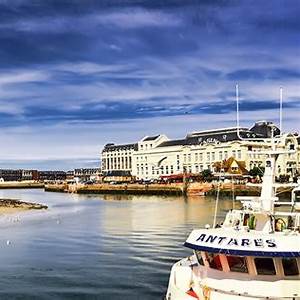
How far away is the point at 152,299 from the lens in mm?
25625

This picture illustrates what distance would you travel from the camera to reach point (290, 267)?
56.6ft

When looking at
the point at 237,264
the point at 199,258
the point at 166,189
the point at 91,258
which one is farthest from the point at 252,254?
the point at 166,189

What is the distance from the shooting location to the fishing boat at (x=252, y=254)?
670 inches

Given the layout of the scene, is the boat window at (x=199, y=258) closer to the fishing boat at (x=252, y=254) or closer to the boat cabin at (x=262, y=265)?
the fishing boat at (x=252, y=254)

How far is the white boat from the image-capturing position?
55.8 ft

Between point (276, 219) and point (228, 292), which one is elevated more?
point (276, 219)

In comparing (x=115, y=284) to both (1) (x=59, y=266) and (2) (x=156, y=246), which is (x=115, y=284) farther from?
(2) (x=156, y=246)

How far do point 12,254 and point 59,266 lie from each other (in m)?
7.09

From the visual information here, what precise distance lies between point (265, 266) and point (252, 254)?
81cm

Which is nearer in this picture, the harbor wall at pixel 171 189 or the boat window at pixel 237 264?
the boat window at pixel 237 264

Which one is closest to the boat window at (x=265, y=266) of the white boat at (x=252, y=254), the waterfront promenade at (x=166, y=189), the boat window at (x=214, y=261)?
the white boat at (x=252, y=254)

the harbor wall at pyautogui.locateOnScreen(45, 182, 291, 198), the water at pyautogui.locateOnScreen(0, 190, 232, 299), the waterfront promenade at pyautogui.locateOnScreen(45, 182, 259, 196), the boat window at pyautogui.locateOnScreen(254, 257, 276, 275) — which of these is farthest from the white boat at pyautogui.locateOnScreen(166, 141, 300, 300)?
the waterfront promenade at pyautogui.locateOnScreen(45, 182, 259, 196)

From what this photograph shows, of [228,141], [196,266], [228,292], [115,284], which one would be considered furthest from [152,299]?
[228,141]

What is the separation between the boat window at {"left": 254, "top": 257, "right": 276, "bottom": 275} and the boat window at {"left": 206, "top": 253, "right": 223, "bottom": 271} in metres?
1.32
